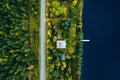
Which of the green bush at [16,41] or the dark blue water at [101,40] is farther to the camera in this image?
the dark blue water at [101,40]

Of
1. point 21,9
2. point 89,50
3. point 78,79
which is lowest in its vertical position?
point 78,79

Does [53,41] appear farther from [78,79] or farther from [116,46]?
[116,46]

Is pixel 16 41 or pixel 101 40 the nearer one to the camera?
pixel 16 41

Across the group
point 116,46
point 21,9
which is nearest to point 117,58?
point 116,46

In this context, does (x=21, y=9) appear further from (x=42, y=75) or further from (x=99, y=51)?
(x=99, y=51)

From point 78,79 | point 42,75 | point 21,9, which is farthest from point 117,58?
point 21,9

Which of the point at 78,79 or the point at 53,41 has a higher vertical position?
the point at 53,41

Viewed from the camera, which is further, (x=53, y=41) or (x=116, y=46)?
(x=116, y=46)

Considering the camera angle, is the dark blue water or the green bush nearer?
the green bush
